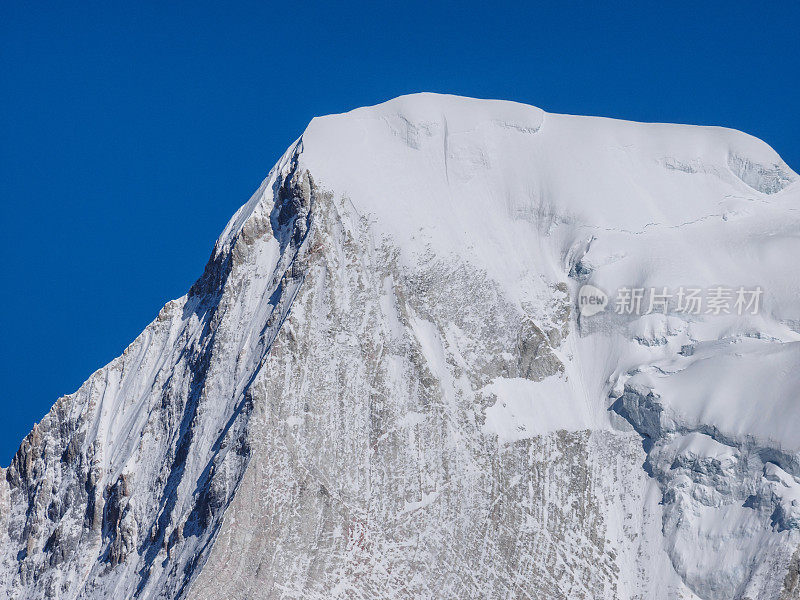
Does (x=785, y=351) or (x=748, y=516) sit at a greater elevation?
(x=785, y=351)

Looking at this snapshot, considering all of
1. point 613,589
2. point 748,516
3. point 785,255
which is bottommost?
point 613,589

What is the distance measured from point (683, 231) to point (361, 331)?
33218mm

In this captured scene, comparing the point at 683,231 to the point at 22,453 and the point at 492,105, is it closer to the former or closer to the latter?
the point at 492,105

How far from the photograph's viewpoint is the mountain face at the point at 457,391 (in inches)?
3873

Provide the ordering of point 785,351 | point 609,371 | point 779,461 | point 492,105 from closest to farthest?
point 779,461, point 785,351, point 609,371, point 492,105

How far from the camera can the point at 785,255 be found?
114562mm

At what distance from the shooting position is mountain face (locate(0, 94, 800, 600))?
9838cm

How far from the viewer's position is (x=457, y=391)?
355 feet

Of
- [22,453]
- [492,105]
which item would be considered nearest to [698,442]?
[492,105]

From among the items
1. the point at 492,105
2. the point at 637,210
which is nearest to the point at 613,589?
the point at 637,210

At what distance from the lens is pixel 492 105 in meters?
131

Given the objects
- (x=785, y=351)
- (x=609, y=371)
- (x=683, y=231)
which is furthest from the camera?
(x=683, y=231)

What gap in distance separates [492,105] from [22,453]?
2310 inches

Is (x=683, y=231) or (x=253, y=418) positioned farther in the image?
(x=683, y=231)
